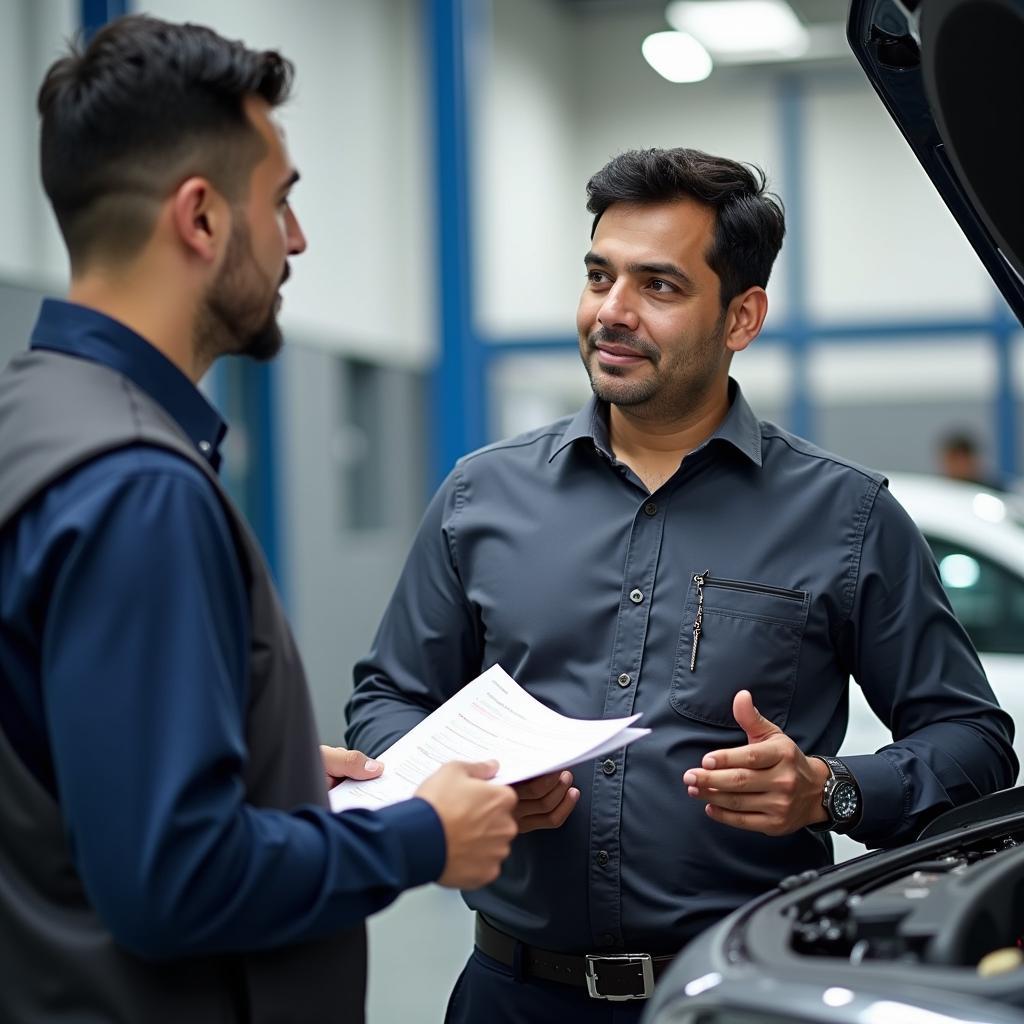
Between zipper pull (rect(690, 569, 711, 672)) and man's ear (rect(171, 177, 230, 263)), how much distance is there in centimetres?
85

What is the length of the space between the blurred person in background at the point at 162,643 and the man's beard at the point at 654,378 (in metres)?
0.67

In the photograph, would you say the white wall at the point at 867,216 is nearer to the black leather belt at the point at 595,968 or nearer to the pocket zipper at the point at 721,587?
the pocket zipper at the point at 721,587

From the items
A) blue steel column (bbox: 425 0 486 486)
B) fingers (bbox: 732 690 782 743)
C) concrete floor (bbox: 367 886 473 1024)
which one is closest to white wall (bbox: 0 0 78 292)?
concrete floor (bbox: 367 886 473 1024)

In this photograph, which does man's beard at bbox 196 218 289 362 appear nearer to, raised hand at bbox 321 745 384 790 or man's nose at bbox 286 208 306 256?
man's nose at bbox 286 208 306 256

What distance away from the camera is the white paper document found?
1.50m

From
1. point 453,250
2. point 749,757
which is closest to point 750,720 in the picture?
point 749,757

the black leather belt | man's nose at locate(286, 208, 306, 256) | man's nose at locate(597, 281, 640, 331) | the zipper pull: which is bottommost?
the black leather belt

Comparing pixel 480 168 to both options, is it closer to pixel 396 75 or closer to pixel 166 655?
pixel 396 75

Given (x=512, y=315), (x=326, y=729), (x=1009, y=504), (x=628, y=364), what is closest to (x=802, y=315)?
(x=512, y=315)

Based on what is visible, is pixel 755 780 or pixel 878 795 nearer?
pixel 755 780

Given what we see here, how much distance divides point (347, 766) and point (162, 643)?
0.56 m

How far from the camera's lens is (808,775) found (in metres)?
1.70

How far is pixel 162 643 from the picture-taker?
1135 millimetres

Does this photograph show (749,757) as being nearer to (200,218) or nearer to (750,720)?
(750,720)
